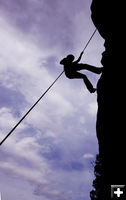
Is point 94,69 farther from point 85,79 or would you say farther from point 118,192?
point 118,192

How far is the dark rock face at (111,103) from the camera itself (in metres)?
6.48

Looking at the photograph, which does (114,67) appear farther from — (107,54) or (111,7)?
(111,7)

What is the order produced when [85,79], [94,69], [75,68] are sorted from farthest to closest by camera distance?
[85,79] < [75,68] < [94,69]

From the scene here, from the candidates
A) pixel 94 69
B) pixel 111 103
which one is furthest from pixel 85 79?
pixel 111 103

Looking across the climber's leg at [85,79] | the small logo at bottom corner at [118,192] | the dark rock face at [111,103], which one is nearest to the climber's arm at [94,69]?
the climber's leg at [85,79]

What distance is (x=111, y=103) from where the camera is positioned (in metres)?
7.58

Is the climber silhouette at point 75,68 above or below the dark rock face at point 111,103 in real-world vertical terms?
above

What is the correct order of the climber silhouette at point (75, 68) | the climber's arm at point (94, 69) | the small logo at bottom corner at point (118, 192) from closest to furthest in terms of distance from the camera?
the small logo at bottom corner at point (118, 192), the climber's arm at point (94, 69), the climber silhouette at point (75, 68)

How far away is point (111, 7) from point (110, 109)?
4.57 m

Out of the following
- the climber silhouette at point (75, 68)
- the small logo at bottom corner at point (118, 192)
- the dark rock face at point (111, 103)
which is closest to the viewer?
the small logo at bottom corner at point (118, 192)

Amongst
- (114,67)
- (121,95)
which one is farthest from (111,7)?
(121,95)

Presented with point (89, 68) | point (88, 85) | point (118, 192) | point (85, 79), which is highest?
point (89, 68)

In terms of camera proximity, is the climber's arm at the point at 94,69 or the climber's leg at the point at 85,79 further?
the climber's leg at the point at 85,79

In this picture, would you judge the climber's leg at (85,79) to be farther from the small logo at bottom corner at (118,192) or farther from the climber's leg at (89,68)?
the small logo at bottom corner at (118,192)
